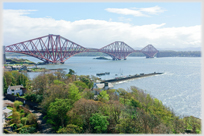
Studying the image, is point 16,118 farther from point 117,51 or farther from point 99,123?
point 117,51

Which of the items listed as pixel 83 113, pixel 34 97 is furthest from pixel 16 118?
pixel 83 113

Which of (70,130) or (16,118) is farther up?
(70,130)

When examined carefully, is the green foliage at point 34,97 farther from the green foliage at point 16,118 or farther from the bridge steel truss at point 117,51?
the bridge steel truss at point 117,51

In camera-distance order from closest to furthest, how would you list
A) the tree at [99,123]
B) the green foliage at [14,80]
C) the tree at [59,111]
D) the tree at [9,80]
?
the tree at [99,123] → the tree at [59,111] → the tree at [9,80] → the green foliage at [14,80]

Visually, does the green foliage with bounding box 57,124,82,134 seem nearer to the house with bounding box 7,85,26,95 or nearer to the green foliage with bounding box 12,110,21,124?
the green foliage with bounding box 12,110,21,124

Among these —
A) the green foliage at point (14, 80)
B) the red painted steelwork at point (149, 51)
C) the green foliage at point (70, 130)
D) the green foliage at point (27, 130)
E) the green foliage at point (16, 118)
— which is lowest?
the green foliage at point (27, 130)

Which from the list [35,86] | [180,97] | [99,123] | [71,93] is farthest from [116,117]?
[180,97]

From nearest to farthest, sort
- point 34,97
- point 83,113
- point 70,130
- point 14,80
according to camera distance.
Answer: point 70,130, point 83,113, point 34,97, point 14,80

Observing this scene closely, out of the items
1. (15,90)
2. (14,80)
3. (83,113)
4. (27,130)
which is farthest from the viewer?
(14,80)

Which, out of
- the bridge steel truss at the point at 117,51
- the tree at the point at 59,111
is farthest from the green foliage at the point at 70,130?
the bridge steel truss at the point at 117,51
